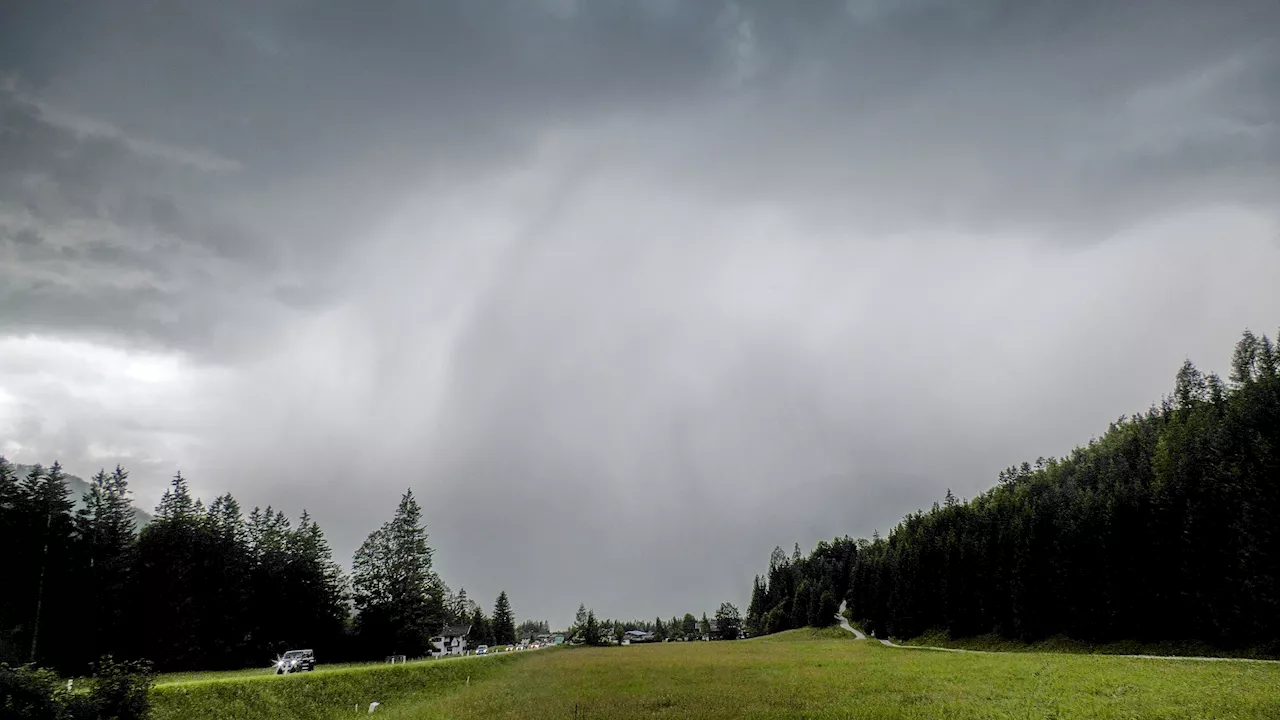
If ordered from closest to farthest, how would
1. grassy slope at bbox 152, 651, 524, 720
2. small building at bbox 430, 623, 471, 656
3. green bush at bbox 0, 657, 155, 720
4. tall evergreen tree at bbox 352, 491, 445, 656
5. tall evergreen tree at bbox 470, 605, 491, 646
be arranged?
green bush at bbox 0, 657, 155, 720, grassy slope at bbox 152, 651, 524, 720, tall evergreen tree at bbox 352, 491, 445, 656, small building at bbox 430, 623, 471, 656, tall evergreen tree at bbox 470, 605, 491, 646

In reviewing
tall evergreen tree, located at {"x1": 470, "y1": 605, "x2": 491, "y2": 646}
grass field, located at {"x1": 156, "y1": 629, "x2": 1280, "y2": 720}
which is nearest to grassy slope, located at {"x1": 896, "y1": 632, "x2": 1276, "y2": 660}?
grass field, located at {"x1": 156, "y1": 629, "x2": 1280, "y2": 720}

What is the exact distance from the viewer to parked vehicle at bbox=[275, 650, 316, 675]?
42.8 meters

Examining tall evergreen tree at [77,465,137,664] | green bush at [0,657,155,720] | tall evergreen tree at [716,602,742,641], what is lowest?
tall evergreen tree at [716,602,742,641]

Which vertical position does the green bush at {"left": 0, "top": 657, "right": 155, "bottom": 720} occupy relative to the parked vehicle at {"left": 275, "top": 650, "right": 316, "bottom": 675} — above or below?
above

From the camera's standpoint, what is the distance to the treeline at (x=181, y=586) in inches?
1886

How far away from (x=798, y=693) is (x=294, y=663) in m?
33.7

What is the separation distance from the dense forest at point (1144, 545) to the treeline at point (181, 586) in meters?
71.4

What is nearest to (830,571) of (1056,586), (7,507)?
(1056,586)

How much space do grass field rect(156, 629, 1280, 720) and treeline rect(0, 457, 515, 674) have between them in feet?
74.7

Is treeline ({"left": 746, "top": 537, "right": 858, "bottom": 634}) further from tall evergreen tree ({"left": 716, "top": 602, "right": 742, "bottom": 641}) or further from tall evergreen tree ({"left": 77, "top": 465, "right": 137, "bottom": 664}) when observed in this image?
tall evergreen tree ({"left": 77, "top": 465, "right": 137, "bottom": 664})

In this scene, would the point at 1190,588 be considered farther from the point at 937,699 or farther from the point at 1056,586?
the point at 937,699

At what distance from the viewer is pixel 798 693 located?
1276 inches

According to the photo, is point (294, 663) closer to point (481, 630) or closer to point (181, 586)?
point (181, 586)

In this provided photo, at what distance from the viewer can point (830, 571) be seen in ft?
579
